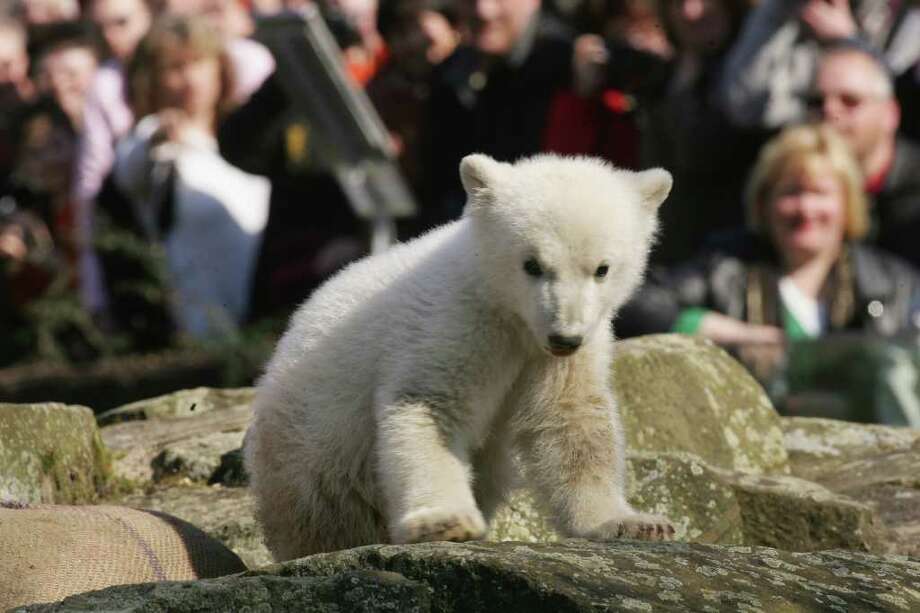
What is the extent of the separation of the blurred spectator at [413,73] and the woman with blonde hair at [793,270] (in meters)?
2.32

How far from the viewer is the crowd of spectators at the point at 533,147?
33.5 feet

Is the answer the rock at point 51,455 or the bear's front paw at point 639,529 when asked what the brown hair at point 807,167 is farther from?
the bear's front paw at point 639,529

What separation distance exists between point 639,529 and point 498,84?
6.17 m

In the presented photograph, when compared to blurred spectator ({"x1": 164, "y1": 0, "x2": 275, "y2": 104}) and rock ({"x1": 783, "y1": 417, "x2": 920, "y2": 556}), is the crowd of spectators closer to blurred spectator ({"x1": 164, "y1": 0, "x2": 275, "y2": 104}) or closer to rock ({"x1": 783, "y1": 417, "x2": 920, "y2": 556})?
blurred spectator ({"x1": 164, "y1": 0, "x2": 275, "y2": 104})

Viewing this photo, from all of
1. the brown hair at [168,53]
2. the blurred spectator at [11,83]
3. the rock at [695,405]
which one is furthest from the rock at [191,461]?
the blurred spectator at [11,83]

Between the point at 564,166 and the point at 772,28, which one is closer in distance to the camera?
the point at 564,166

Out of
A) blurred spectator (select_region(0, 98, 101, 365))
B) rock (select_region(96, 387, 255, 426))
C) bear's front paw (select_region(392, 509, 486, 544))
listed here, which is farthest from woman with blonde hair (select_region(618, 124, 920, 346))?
bear's front paw (select_region(392, 509, 486, 544))

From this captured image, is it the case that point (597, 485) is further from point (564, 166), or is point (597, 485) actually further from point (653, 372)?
point (653, 372)

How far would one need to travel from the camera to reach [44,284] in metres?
13.7

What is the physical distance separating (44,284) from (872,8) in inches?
233

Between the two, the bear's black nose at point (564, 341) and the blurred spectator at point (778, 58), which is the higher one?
the blurred spectator at point (778, 58)

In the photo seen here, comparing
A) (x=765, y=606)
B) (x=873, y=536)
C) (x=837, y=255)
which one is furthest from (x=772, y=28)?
(x=765, y=606)

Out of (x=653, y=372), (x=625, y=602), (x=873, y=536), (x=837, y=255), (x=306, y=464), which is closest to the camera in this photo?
(x=625, y=602)

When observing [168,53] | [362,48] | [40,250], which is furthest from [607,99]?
[40,250]
